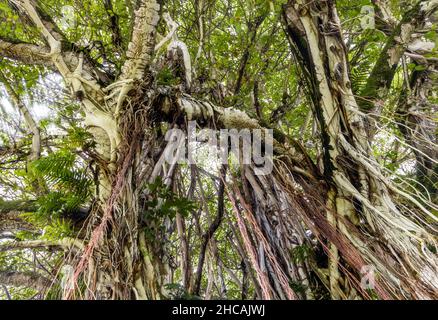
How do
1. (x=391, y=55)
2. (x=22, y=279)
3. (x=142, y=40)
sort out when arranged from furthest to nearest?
1. (x=22, y=279)
2. (x=391, y=55)
3. (x=142, y=40)

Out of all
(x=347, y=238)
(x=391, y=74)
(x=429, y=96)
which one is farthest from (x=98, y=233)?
(x=429, y=96)

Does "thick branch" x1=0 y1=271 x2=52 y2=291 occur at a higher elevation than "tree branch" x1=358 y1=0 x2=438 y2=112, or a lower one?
lower

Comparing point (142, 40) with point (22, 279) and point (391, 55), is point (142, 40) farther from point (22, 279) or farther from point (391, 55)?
point (22, 279)

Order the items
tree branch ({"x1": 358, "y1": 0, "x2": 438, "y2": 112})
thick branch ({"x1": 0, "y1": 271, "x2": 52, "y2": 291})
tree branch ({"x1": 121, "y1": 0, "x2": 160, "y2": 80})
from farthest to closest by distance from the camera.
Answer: thick branch ({"x1": 0, "y1": 271, "x2": 52, "y2": 291}) → tree branch ({"x1": 358, "y1": 0, "x2": 438, "y2": 112}) → tree branch ({"x1": 121, "y1": 0, "x2": 160, "y2": 80})

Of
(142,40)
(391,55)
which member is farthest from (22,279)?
(391,55)

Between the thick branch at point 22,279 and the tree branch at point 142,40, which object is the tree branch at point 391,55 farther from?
the thick branch at point 22,279

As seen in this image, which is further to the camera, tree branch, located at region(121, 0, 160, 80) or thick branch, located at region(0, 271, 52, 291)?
thick branch, located at region(0, 271, 52, 291)

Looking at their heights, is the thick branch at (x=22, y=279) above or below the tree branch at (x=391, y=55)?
below

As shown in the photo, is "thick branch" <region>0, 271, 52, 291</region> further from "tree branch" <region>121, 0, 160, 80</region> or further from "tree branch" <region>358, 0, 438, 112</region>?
"tree branch" <region>358, 0, 438, 112</region>

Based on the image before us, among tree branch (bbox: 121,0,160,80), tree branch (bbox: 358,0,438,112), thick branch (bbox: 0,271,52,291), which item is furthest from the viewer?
thick branch (bbox: 0,271,52,291)

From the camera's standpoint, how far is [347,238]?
4.34ft

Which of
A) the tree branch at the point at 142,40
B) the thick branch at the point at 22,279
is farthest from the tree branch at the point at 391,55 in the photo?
the thick branch at the point at 22,279

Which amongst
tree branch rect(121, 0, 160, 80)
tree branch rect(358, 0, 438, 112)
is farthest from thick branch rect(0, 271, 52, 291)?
tree branch rect(358, 0, 438, 112)
